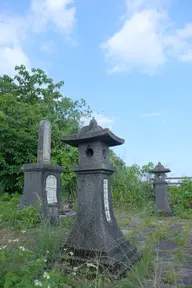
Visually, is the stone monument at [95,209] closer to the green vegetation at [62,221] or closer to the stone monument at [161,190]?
the green vegetation at [62,221]

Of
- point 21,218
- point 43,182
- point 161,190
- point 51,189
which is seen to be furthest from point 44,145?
point 161,190

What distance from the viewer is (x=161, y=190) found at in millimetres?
7652

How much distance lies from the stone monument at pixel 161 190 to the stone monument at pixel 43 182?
3.25 m

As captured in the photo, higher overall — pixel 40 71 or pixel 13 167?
pixel 40 71

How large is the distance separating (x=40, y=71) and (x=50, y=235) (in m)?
10.1

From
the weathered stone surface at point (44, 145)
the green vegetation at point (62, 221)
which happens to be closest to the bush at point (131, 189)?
the green vegetation at point (62, 221)

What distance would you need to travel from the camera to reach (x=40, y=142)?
19.7 feet

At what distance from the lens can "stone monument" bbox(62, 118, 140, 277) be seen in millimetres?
2574

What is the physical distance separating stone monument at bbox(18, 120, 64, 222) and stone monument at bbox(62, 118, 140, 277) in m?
2.52

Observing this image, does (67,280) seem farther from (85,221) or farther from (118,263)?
(85,221)

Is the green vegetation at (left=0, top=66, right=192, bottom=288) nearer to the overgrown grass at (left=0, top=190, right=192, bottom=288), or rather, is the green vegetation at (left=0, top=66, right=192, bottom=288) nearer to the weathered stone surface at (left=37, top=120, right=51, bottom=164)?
the overgrown grass at (left=0, top=190, right=192, bottom=288)

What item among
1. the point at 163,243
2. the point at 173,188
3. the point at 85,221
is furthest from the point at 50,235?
the point at 173,188

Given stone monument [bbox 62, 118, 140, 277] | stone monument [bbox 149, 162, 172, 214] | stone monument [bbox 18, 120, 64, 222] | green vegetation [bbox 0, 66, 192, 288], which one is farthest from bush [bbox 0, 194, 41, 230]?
stone monument [bbox 149, 162, 172, 214]

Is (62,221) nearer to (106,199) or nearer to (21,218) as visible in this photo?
(21,218)
